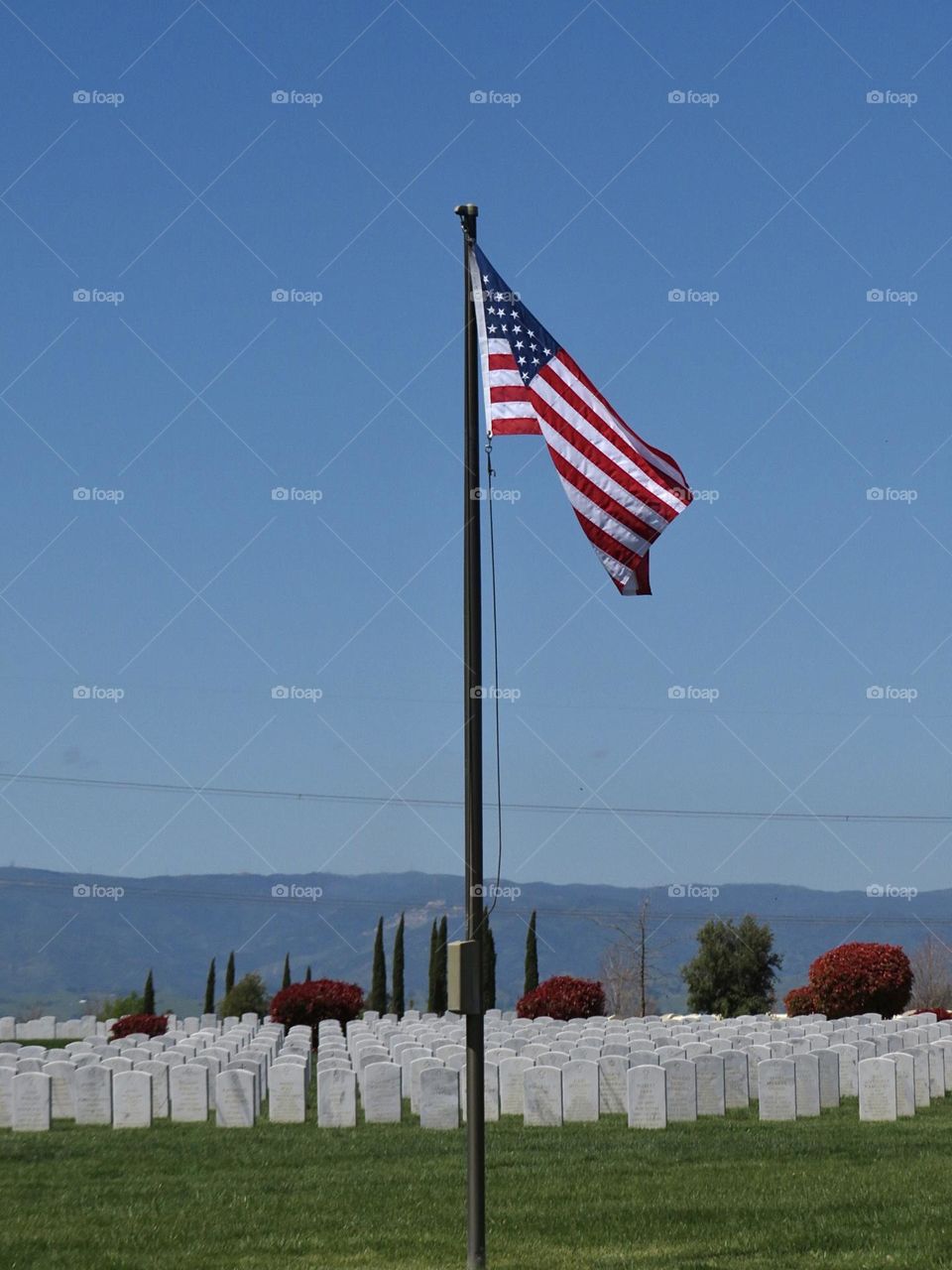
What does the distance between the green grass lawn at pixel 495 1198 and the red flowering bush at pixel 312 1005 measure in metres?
19.9

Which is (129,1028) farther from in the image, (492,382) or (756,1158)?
(492,382)

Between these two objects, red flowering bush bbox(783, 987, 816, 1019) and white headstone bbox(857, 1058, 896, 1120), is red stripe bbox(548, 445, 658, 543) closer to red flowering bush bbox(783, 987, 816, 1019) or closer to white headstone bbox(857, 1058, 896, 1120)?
white headstone bbox(857, 1058, 896, 1120)

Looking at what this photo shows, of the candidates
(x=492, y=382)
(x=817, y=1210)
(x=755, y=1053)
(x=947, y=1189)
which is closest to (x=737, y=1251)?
(x=817, y=1210)

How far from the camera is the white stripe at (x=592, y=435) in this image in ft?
39.7

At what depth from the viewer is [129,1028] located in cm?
4050

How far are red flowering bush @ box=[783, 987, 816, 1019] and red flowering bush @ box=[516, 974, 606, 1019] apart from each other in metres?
5.79

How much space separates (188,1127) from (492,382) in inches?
509

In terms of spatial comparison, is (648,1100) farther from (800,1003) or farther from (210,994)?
(210,994)

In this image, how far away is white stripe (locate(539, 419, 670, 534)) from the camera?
1207cm

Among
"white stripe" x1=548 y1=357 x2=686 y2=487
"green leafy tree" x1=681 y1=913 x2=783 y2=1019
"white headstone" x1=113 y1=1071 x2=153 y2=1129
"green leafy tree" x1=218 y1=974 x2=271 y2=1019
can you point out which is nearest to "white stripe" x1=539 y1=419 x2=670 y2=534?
"white stripe" x1=548 y1=357 x2=686 y2=487

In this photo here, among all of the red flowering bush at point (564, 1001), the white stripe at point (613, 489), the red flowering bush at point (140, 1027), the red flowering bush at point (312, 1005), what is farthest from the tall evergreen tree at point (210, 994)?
the white stripe at point (613, 489)

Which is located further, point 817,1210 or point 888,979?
point 888,979

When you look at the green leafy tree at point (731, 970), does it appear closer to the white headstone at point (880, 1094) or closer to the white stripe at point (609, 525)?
the white headstone at point (880, 1094)

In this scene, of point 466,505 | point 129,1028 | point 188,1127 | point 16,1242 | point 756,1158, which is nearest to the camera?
point 466,505
